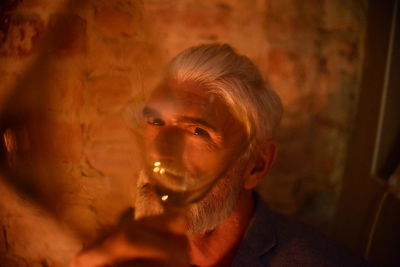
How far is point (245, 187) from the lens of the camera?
2.71 ft

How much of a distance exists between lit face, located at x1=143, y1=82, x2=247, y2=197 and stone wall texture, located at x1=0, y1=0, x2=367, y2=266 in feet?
0.22

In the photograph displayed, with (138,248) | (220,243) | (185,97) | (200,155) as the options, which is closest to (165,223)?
(138,248)

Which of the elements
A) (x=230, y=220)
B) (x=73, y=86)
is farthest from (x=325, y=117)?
(x=73, y=86)

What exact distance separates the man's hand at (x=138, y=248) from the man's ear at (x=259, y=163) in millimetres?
389

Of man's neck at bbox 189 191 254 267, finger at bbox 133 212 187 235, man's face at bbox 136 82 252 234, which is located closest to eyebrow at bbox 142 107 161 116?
man's face at bbox 136 82 252 234

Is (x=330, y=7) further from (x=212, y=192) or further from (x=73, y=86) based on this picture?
(x=73, y=86)

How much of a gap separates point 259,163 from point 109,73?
47 cm

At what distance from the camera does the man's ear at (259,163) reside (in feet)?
2.63

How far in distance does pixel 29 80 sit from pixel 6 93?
2.1 inches

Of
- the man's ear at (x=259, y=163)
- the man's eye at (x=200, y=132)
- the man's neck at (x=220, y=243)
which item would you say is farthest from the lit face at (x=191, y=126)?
the man's neck at (x=220, y=243)

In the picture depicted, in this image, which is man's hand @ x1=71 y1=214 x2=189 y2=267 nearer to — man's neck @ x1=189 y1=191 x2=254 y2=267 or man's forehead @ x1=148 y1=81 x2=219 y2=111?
man's forehead @ x1=148 y1=81 x2=219 y2=111

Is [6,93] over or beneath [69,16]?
beneath

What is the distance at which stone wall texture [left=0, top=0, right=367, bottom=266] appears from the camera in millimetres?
618

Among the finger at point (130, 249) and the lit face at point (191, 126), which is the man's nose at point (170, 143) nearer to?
the lit face at point (191, 126)
